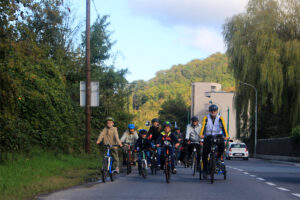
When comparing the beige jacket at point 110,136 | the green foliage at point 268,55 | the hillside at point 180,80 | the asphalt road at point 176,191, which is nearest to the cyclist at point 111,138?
the beige jacket at point 110,136

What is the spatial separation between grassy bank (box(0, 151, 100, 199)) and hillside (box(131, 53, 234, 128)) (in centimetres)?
10275

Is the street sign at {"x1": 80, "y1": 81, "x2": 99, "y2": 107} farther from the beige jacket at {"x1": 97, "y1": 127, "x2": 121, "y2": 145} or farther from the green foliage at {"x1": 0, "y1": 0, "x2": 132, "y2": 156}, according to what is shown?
the beige jacket at {"x1": 97, "y1": 127, "x2": 121, "y2": 145}

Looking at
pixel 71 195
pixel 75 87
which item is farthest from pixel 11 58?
pixel 75 87

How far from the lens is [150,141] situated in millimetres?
15516

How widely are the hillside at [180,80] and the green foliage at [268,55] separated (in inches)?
3101

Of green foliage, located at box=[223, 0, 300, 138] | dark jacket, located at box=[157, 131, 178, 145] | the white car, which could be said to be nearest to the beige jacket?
dark jacket, located at box=[157, 131, 178, 145]

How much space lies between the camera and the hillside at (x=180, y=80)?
424ft

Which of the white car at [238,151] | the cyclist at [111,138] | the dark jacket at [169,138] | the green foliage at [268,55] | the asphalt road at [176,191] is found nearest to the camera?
the asphalt road at [176,191]

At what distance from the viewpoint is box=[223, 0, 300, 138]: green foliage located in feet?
128

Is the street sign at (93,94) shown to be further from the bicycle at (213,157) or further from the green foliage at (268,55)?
the green foliage at (268,55)

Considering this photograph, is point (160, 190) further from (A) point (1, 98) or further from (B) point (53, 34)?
(B) point (53, 34)

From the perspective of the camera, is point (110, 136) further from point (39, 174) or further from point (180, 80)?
point (180, 80)

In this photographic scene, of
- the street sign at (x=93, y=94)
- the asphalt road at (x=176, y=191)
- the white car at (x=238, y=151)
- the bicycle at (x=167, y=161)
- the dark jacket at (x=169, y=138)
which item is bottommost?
the white car at (x=238, y=151)

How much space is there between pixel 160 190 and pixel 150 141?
4.61 m
